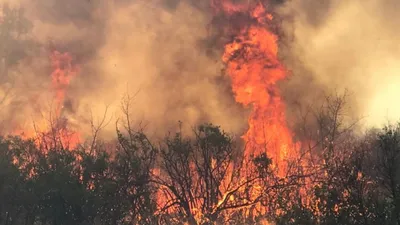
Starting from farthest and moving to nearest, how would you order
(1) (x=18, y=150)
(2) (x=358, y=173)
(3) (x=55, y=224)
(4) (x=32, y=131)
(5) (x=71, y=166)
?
(4) (x=32, y=131), (1) (x=18, y=150), (5) (x=71, y=166), (3) (x=55, y=224), (2) (x=358, y=173)

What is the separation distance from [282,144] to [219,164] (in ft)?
52.6

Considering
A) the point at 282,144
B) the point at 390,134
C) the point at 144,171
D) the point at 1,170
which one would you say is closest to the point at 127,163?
the point at 144,171

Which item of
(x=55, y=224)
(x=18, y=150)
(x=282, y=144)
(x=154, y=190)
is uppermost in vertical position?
(x=282, y=144)

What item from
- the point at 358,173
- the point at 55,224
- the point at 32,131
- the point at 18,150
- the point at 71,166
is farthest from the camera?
the point at 32,131

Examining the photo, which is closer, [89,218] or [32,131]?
[89,218]

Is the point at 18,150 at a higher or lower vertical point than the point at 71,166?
higher

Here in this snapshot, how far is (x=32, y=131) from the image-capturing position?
106 ft

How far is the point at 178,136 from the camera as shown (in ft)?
59.4

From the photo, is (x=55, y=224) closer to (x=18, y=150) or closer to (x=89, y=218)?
(x=89, y=218)

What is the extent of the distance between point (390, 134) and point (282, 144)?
18.6 m

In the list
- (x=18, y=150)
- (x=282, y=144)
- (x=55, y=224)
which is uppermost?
(x=282, y=144)

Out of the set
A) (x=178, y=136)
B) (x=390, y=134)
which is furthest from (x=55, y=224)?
(x=390, y=134)

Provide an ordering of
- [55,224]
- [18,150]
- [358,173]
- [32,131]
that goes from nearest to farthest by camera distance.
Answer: [358,173] → [55,224] → [18,150] → [32,131]

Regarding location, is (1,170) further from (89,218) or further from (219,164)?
(219,164)
